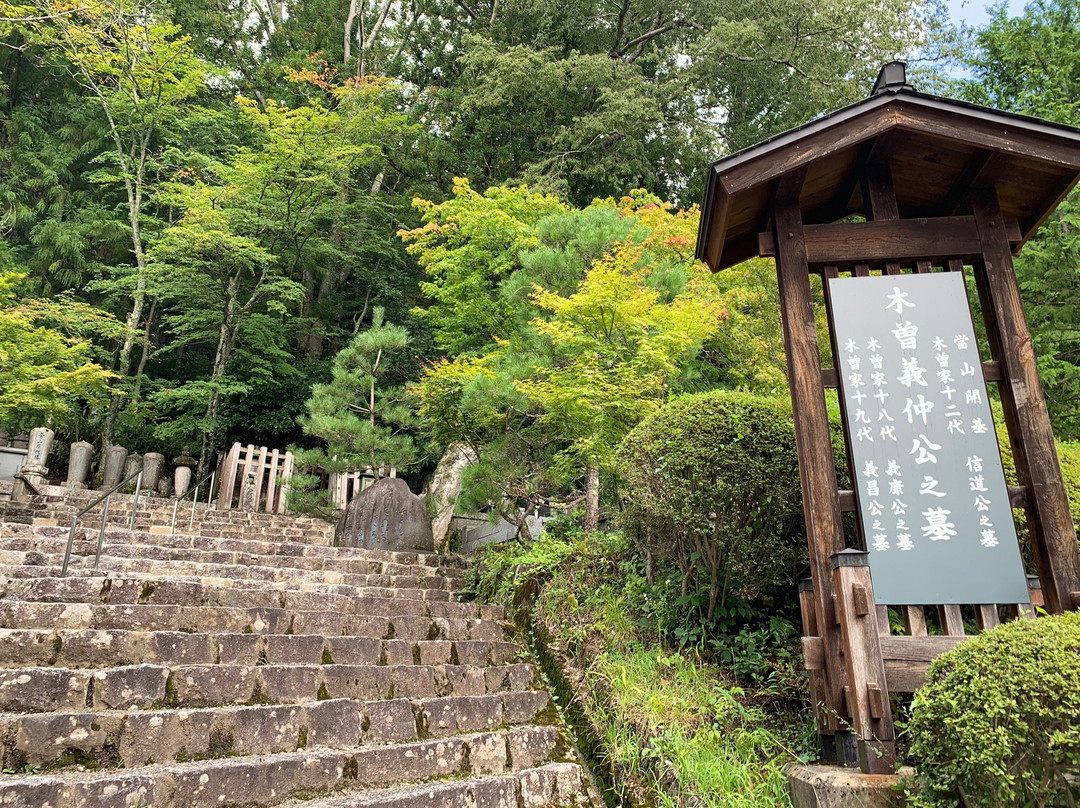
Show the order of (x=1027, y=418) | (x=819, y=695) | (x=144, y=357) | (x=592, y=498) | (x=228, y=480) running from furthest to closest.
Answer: (x=144, y=357) < (x=228, y=480) < (x=592, y=498) < (x=1027, y=418) < (x=819, y=695)

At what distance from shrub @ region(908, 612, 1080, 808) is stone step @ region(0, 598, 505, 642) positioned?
342 cm

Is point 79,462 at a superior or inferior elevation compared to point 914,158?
superior

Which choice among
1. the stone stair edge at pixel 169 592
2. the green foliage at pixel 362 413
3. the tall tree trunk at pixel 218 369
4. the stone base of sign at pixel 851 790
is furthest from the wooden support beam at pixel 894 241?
the tall tree trunk at pixel 218 369

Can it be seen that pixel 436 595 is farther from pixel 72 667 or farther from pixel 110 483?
pixel 110 483

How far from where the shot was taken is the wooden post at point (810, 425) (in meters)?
3.19

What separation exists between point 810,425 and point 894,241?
1.27 meters

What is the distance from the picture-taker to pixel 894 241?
152 inches

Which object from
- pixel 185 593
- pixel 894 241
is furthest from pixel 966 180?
pixel 185 593

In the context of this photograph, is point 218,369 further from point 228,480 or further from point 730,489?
point 730,489

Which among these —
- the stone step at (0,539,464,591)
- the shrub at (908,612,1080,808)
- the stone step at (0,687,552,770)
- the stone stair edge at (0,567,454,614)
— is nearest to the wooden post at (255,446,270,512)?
the stone step at (0,539,464,591)

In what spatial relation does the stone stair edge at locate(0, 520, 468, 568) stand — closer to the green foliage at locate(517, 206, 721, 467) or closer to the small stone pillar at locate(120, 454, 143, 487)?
the green foliage at locate(517, 206, 721, 467)

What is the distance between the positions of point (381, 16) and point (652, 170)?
11.5 metres

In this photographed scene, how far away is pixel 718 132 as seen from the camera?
589 inches

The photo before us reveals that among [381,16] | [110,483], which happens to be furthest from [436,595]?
[381,16]
